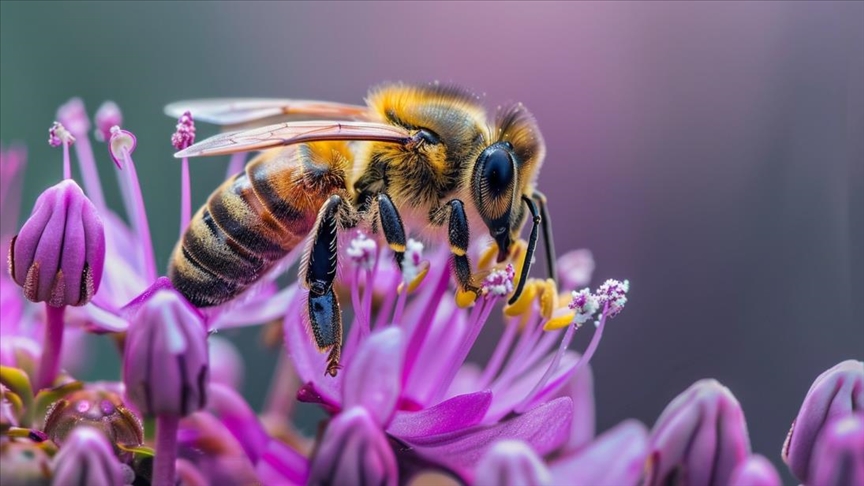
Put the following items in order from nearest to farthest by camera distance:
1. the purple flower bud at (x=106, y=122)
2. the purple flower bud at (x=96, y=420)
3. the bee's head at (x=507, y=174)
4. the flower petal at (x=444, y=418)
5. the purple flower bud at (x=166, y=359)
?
1. the purple flower bud at (x=166, y=359)
2. the purple flower bud at (x=96, y=420)
3. the flower petal at (x=444, y=418)
4. the bee's head at (x=507, y=174)
5. the purple flower bud at (x=106, y=122)

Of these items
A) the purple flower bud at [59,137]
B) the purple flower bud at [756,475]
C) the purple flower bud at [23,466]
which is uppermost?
the purple flower bud at [59,137]

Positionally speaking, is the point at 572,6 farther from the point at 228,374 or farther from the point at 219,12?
the point at 228,374

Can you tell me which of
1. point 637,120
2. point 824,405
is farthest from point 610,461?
point 637,120

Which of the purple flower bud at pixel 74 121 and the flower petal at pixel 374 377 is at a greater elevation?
the purple flower bud at pixel 74 121

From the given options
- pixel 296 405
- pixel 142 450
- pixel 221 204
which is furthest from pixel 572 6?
pixel 142 450

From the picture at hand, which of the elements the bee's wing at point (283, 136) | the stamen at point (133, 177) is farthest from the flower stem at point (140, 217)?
the bee's wing at point (283, 136)

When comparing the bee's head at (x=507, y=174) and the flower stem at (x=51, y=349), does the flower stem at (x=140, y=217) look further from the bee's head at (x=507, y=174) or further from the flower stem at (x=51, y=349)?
the bee's head at (x=507, y=174)

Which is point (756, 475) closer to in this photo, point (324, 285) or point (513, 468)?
point (513, 468)
